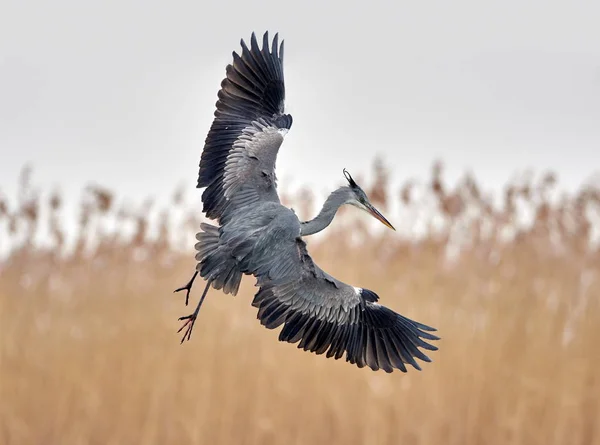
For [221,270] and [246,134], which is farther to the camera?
[246,134]

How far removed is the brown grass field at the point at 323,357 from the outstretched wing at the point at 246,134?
5.48ft

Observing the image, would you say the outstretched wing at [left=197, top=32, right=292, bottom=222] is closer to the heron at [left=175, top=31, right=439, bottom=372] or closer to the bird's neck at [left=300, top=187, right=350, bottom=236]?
the heron at [left=175, top=31, right=439, bottom=372]

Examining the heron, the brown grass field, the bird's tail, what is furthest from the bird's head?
the brown grass field

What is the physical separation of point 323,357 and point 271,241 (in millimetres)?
2389

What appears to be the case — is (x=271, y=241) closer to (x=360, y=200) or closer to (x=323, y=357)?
(x=360, y=200)

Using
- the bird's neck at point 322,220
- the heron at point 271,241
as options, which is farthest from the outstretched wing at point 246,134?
the bird's neck at point 322,220

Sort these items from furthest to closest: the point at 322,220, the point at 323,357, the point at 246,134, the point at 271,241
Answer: the point at 323,357, the point at 246,134, the point at 322,220, the point at 271,241

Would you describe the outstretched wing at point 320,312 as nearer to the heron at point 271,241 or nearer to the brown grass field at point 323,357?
the heron at point 271,241

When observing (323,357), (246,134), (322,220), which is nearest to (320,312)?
(322,220)

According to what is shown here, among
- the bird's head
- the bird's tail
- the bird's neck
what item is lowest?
the bird's tail

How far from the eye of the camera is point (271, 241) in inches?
74.5

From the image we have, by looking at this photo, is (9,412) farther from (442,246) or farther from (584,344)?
(584,344)

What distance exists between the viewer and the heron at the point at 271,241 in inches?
75.5

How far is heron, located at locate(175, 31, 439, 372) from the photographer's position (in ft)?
6.29
